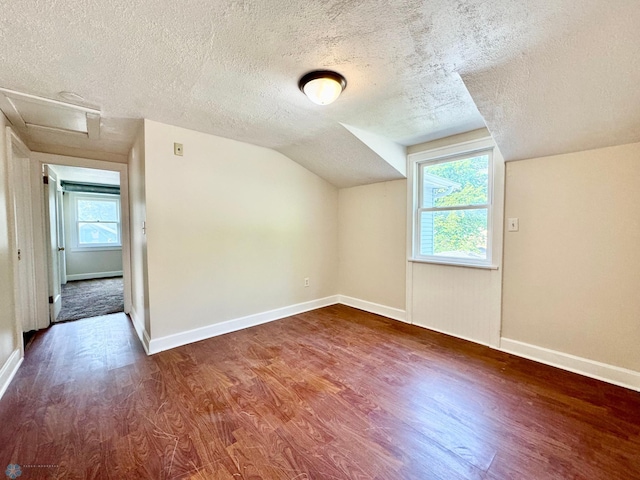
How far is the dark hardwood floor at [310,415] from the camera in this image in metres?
1.36

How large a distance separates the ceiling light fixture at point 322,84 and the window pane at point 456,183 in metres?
1.82

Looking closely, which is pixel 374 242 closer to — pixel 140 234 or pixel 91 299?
pixel 140 234

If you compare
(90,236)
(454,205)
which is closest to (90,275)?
(90,236)

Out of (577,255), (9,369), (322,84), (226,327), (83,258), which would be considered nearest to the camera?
(322,84)

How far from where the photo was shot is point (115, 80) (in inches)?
72.2

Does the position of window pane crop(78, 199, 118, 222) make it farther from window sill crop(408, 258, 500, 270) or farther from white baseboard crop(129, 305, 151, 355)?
window sill crop(408, 258, 500, 270)

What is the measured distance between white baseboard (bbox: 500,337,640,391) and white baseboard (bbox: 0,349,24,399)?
425cm

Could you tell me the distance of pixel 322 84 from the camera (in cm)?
180

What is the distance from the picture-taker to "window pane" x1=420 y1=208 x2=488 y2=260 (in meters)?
2.87

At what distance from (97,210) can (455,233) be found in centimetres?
798

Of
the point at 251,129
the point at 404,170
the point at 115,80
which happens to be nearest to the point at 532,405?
the point at 404,170

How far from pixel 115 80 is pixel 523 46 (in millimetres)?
2589

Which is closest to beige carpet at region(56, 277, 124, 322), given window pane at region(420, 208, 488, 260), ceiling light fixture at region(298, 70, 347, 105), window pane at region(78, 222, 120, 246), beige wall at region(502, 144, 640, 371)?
window pane at region(78, 222, 120, 246)

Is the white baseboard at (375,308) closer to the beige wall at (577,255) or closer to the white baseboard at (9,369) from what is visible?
the beige wall at (577,255)
